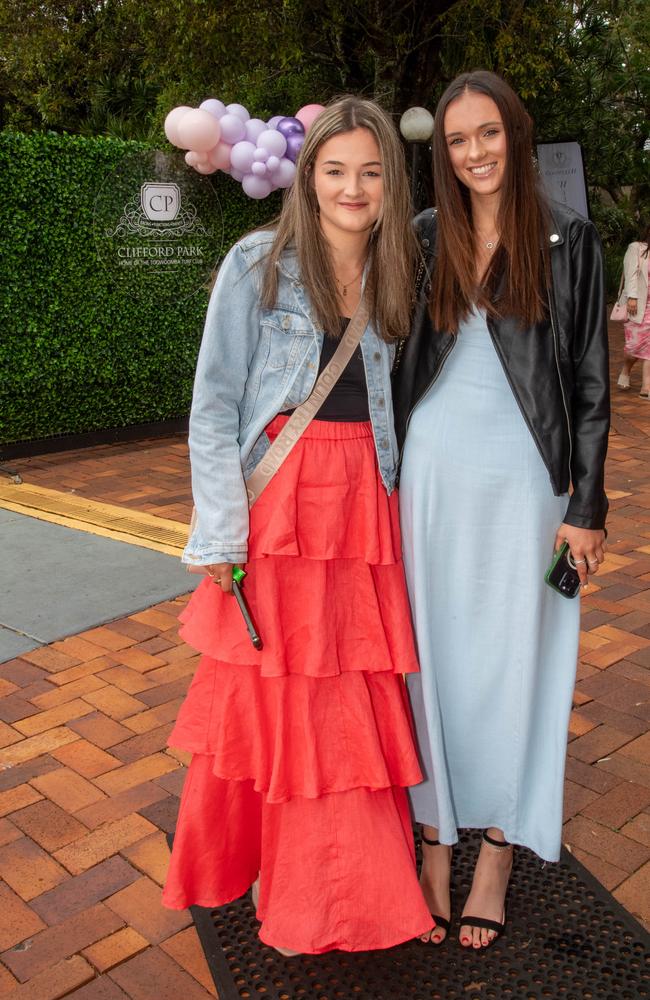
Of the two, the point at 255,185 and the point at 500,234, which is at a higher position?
the point at 255,185

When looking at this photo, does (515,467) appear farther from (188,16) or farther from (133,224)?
(188,16)

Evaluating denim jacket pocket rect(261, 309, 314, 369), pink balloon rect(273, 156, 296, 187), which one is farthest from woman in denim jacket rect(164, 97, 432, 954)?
pink balloon rect(273, 156, 296, 187)

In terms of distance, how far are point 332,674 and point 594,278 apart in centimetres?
101

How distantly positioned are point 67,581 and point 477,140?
321 cm

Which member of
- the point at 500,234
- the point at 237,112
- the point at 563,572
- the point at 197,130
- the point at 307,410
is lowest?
the point at 563,572

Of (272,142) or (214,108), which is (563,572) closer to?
(272,142)

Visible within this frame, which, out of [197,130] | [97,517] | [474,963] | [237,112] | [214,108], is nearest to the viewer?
[474,963]

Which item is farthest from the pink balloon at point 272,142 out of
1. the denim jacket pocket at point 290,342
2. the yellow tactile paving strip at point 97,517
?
the denim jacket pocket at point 290,342

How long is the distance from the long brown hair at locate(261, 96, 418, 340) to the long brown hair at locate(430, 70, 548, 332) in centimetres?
9

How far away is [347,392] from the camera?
2.08 meters

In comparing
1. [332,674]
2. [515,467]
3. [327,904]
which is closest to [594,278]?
[515,467]

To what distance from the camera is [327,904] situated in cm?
205

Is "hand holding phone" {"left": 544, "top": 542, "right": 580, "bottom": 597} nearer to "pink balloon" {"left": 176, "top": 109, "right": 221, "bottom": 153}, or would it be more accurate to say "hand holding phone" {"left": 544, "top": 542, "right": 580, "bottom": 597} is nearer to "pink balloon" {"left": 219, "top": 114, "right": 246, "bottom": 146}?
"pink balloon" {"left": 176, "top": 109, "right": 221, "bottom": 153}

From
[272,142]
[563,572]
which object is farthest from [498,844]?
[272,142]
